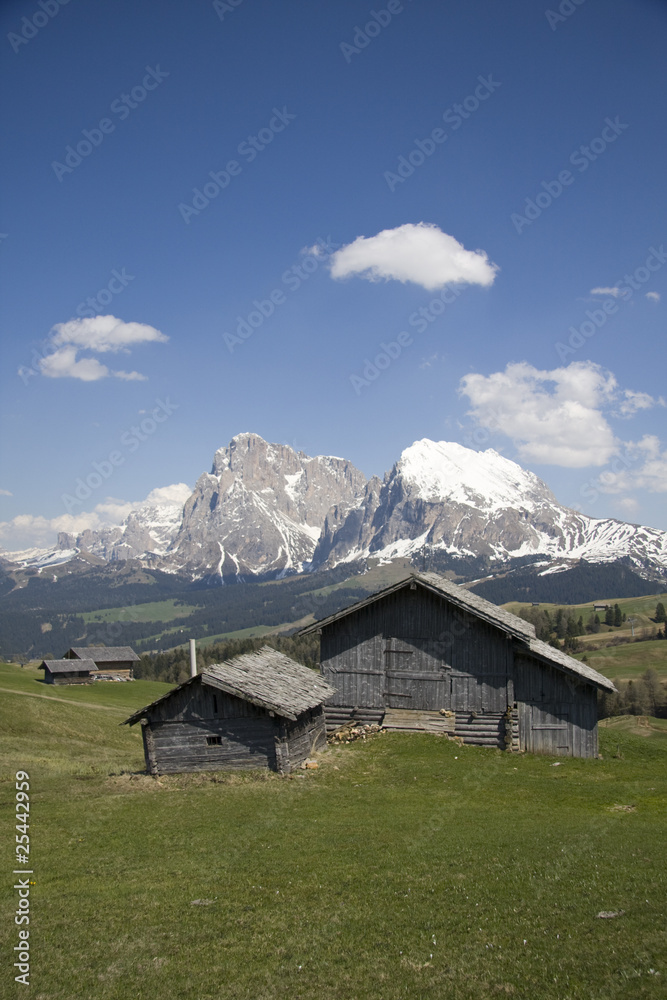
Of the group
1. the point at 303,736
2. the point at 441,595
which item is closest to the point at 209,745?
the point at 303,736

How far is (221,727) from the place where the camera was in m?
28.7

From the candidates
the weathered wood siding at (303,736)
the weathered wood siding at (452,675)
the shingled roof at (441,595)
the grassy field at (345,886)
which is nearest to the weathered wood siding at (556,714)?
the weathered wood siding at (452,675)

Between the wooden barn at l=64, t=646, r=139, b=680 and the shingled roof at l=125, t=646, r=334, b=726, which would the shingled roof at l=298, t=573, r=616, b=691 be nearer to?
the shingled roof at l=125, t=646, r=334, b=726

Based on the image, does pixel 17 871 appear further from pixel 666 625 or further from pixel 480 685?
pixel 666 625

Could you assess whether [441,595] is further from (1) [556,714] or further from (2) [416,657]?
(1) [556,714]

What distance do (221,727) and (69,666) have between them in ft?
299

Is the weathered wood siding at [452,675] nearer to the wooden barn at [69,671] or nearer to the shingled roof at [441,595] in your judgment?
the shingled roof at [441,595]

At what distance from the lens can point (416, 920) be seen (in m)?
12.5

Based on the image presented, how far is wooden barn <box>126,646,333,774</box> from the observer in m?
28.2

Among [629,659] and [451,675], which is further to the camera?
[629,659]

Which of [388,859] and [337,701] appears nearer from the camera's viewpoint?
[388,859]

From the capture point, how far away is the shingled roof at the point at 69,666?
105938 millimetres

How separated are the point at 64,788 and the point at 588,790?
70.9 ft

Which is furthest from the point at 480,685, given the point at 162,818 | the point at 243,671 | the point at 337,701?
the point at 162,818
